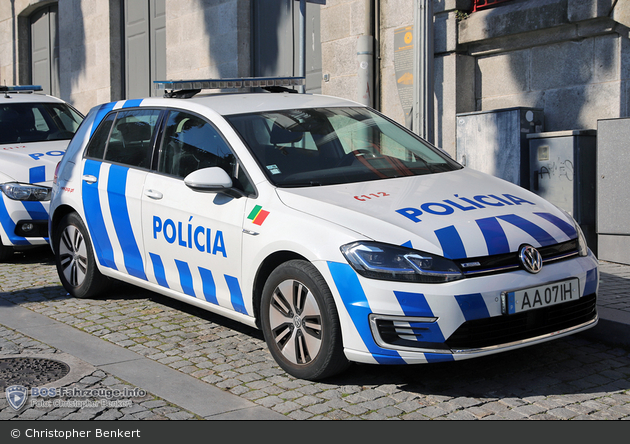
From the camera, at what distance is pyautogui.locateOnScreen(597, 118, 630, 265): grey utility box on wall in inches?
273

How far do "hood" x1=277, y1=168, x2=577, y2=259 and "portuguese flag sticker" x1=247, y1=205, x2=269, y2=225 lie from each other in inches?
5.5

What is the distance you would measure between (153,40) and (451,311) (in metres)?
13.3

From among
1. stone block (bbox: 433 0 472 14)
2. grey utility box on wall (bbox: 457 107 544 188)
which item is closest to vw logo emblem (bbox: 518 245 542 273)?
grey utility box on wall (bbox: 457 107 544 188)

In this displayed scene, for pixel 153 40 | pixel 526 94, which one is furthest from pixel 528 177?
pixel 153 40

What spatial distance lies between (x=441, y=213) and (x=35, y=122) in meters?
6.30

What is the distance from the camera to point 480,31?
9.11 meters

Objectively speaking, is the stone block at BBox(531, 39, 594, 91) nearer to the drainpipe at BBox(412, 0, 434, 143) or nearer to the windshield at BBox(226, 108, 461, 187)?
Result: the drainpipe at BBox(412, 0, 434, 143)

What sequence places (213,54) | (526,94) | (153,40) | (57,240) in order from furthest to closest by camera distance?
(153,40) → (213,54) → (526,94) → (57,240)

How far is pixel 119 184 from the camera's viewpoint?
5.56m

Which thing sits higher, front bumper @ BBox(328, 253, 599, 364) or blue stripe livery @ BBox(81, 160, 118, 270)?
blue stripe livery @ BBox(81, 160, 118, 270)

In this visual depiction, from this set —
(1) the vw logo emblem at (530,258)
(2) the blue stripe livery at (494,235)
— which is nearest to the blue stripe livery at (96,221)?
(2) the blue stripe livery at (494,235)

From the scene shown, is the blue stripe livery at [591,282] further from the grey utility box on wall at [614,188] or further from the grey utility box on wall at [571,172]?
the grey utility box on wall at [571,172]

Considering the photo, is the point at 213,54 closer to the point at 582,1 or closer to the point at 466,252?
the point at 582,1

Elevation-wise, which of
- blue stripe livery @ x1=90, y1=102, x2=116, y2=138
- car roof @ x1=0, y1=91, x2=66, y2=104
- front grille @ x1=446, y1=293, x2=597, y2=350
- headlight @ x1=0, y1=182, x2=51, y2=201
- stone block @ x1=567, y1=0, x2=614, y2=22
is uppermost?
stone block @ x1=567, y1=0, x2=614, y2=22
